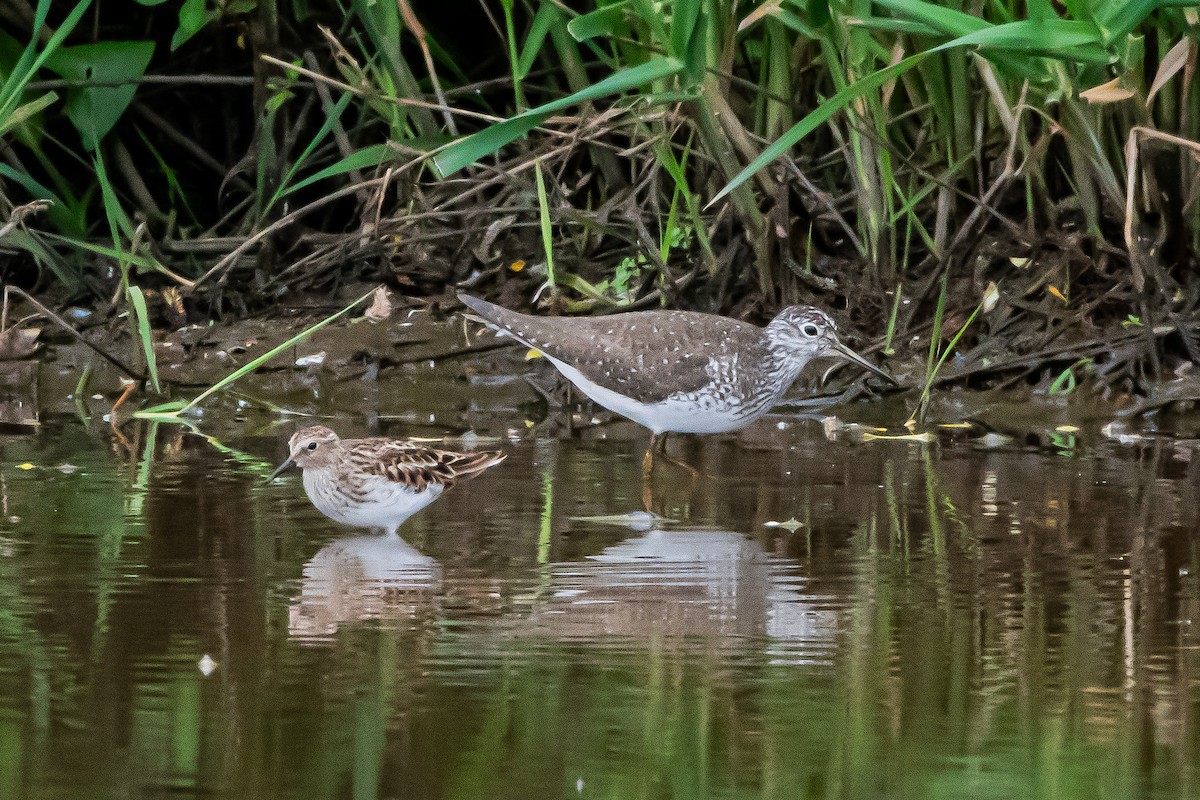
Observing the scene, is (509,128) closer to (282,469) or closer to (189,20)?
(282,469)

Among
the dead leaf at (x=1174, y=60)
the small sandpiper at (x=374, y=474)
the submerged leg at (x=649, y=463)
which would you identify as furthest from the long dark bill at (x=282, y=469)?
the dead leaf at (x=1174, y=60)

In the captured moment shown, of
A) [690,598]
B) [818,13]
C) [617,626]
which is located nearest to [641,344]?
[818,13]

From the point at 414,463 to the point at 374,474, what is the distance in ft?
0.69

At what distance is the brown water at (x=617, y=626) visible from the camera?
361 cm

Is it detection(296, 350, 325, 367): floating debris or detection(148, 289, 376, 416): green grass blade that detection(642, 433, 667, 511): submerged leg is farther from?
detection(296, 350, 325, 367): floating debris

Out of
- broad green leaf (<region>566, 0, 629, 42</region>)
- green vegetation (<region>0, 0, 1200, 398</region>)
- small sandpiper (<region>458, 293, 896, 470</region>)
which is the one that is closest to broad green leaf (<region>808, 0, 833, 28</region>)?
green vegetation (<region>0, 0, 1200, 398</region>)

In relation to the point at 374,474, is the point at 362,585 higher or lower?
lower

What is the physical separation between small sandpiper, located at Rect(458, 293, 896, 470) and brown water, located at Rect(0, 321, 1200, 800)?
0.24 m

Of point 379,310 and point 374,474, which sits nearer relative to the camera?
point 374,474

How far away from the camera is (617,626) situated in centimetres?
473

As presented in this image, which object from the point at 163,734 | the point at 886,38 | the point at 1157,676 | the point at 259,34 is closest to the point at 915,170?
the point at 886,38

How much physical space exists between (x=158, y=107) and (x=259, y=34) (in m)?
1.07

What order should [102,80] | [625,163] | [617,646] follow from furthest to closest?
1. [625,163]
2. [102,80]
3. [617,646]

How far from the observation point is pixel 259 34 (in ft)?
30.5
